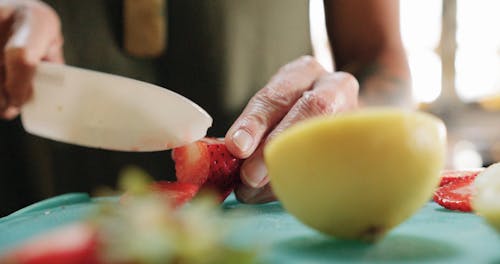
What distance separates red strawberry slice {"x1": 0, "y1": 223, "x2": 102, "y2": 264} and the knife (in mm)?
424

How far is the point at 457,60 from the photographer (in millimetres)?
3527

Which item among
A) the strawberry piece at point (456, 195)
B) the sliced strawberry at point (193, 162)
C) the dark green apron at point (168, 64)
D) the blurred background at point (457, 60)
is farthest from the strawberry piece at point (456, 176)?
the blurred background at point (457, 60)

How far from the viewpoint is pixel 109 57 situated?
127cm

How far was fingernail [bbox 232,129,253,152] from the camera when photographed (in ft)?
2.69

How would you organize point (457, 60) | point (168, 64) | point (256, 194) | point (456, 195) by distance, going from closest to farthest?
point (456, 195), point (256, 194), point (168, 64), point (457, 60)

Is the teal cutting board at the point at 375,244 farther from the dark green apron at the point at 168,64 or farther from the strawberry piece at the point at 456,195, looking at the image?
the dark green apron at the point at 168,64

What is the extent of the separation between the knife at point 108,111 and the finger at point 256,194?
0.12 metres

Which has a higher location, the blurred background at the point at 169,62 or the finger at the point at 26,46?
the finger at the point at 26,46

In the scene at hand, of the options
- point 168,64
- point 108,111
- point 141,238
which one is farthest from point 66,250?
point 168,64

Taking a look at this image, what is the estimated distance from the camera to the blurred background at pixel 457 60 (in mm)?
3438

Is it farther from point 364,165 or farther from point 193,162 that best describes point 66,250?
point 193,162

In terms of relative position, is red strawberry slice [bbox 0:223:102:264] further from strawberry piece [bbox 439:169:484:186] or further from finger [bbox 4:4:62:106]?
strawberry piece [bbox 439:169:484:186]

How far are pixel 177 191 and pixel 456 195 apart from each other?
1.10 feet

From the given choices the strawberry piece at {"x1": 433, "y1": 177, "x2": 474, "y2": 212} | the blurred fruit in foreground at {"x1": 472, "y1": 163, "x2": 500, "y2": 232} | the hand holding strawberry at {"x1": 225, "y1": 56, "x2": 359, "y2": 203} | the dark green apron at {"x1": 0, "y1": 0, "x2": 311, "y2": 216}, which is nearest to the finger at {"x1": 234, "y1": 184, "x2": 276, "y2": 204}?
the hand holding strawberry at {"x1": 225, "y1": 56, "x2": 359, "y2": 203}
